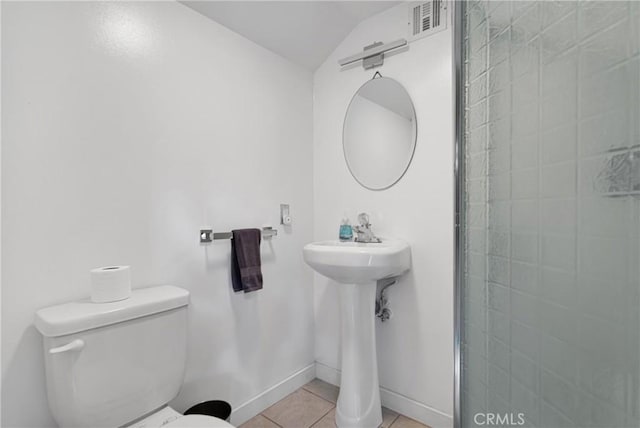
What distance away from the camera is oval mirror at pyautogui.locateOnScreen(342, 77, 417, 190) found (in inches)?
61.8

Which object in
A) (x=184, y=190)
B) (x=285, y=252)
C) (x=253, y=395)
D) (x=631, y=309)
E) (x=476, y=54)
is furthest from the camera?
(x=285, y=252)

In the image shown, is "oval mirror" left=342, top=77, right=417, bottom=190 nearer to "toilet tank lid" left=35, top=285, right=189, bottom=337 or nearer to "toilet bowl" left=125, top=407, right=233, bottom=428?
"toilet tank lid" left=35, top=285, right=189, bottom=337

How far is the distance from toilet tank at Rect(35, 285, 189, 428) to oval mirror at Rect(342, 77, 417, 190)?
115 centimetres

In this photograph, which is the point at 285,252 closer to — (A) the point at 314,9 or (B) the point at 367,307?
(B) the point at 367,307

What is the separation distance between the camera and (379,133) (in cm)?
168

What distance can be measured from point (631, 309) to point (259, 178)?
1.44 meters

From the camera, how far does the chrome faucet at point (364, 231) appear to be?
62.6 inches

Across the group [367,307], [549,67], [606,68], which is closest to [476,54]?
[549,67]

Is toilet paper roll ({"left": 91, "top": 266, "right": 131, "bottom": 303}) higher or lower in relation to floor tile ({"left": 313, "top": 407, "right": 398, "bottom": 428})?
higher

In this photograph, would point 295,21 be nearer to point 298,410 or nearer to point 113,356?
point 113,356

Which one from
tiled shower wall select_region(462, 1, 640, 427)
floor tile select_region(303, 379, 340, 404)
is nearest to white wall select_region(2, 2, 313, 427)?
floor tile select_region(303, 379, 340, 404)

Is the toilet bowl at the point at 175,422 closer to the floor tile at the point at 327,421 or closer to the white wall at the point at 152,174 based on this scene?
the white wall at the point at 152,174

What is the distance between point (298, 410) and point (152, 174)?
139 centimetres

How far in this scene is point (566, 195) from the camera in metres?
0.50
